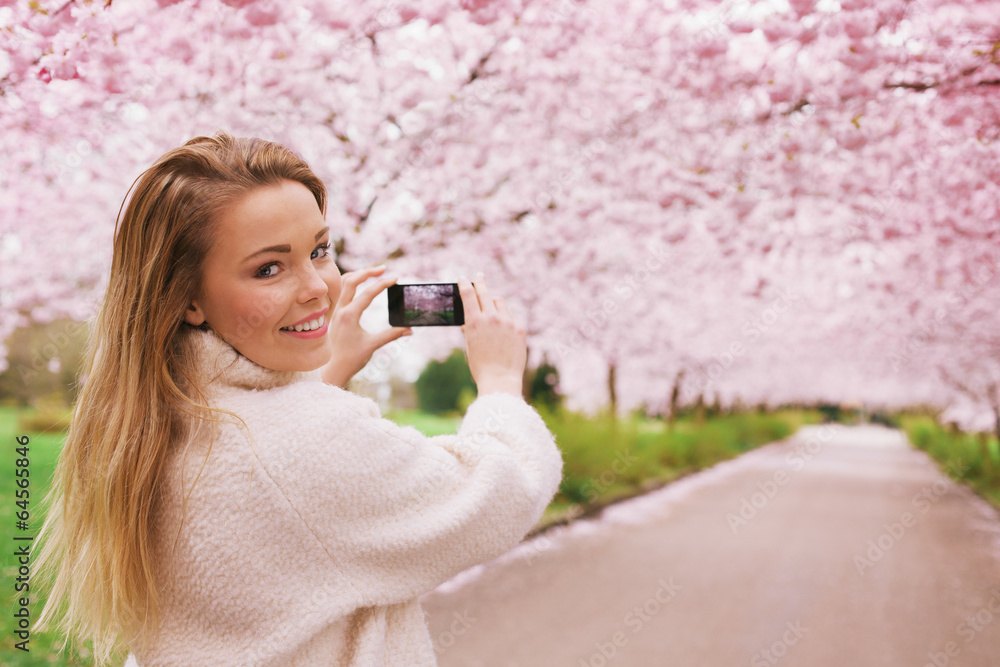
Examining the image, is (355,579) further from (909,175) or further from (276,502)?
(909,175)

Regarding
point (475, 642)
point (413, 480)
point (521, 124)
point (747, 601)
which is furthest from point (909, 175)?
point (413, 480)

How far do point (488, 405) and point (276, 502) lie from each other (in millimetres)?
397

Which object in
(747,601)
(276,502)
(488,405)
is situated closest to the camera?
(276,502)

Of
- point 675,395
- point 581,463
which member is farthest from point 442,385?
point 581,463

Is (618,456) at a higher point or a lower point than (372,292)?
lower

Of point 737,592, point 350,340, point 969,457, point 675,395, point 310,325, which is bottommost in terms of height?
point 969,457

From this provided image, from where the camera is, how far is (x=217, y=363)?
3.70ft

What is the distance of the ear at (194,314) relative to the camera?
3.69 feet

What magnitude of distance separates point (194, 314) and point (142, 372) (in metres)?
0.12

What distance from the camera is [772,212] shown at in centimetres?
673

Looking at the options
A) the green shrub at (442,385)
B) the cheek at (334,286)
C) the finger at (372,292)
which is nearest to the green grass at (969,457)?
the finger at (372,292)

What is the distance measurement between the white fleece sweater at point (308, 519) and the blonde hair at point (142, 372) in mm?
39

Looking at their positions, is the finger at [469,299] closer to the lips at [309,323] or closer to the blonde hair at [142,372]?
the lips at [309,323]

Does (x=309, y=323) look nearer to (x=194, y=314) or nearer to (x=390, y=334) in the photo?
(x=194, y=314)
